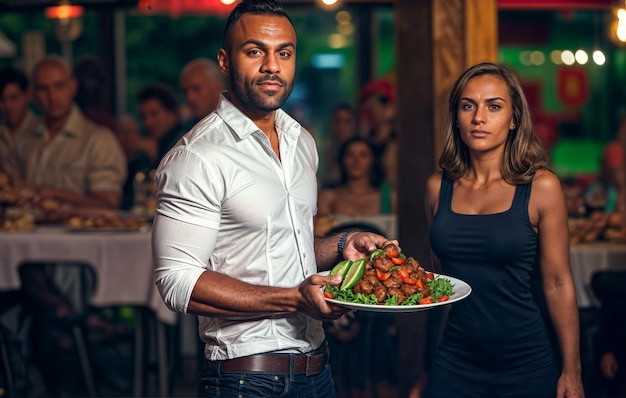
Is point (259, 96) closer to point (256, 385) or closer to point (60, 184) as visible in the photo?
point (256, 385)

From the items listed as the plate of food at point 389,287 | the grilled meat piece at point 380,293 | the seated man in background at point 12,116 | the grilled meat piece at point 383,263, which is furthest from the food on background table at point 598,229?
the seated man in background at point 12,116

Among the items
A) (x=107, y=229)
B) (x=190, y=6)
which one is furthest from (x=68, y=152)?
(x=190, y=6)

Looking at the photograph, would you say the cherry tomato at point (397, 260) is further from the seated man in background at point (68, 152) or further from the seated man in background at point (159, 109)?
the seated man in background at point (159, 109)

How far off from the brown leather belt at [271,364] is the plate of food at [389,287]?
244 millimetres

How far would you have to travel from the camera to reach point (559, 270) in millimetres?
2893

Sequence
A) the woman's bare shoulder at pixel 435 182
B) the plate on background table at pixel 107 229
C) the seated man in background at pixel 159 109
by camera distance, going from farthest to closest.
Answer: the seated man in background at pixel 159 109, the plate on background table at pixel 107 229, the woman's bare shoulder at pixel 435 182

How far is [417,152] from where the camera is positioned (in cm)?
434

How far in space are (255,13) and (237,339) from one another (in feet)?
2.85

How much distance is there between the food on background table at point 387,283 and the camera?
2412mm

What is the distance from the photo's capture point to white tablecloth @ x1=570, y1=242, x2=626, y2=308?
483cm

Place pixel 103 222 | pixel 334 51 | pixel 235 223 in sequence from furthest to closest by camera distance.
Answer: pixel 334 51
pixel 103 222
pixel 235 223

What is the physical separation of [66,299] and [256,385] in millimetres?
3156

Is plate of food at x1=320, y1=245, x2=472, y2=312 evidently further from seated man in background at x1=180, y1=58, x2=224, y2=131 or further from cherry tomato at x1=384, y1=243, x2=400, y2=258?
seated man in background at x1=180, y1=58, x2=224, y2=131

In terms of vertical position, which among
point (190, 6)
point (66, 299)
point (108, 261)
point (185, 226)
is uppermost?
point (190, 6)
